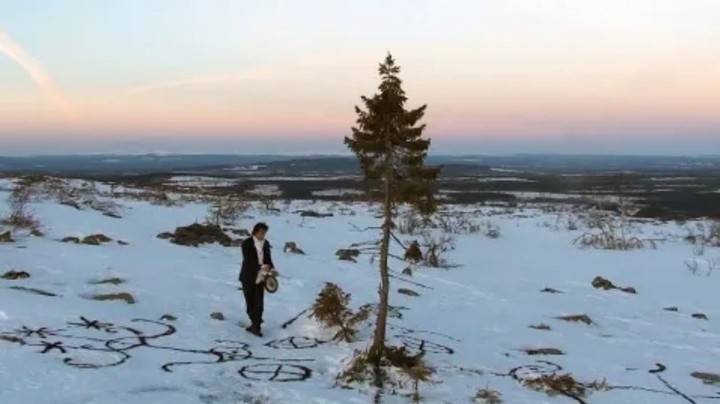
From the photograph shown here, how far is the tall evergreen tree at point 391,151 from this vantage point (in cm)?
836

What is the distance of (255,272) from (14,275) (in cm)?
433

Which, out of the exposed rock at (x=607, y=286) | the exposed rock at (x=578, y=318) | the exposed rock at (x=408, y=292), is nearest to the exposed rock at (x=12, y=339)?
the exposed rock at (x=408, y=292)

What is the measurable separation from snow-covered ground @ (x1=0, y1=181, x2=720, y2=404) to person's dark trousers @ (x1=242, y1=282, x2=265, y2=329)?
262 millimetres

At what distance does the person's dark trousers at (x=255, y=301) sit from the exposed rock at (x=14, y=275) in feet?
13.3

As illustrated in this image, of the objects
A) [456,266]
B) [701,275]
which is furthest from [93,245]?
[701,275]

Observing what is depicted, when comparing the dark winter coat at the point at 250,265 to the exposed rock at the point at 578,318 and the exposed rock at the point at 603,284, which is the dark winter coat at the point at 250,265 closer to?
the exposed rock at the point at 578,318

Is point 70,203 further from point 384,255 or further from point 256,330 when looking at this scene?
point 384,255

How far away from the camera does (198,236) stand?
19.2 metres

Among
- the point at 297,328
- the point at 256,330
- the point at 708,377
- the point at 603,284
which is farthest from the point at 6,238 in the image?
the point at 708,377

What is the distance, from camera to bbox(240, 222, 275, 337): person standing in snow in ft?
34.6

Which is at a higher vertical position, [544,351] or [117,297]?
[117,297]

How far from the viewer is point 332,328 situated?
1059 centimetres

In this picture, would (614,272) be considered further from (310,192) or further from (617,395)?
(310,192)

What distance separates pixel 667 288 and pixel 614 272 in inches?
94.7
